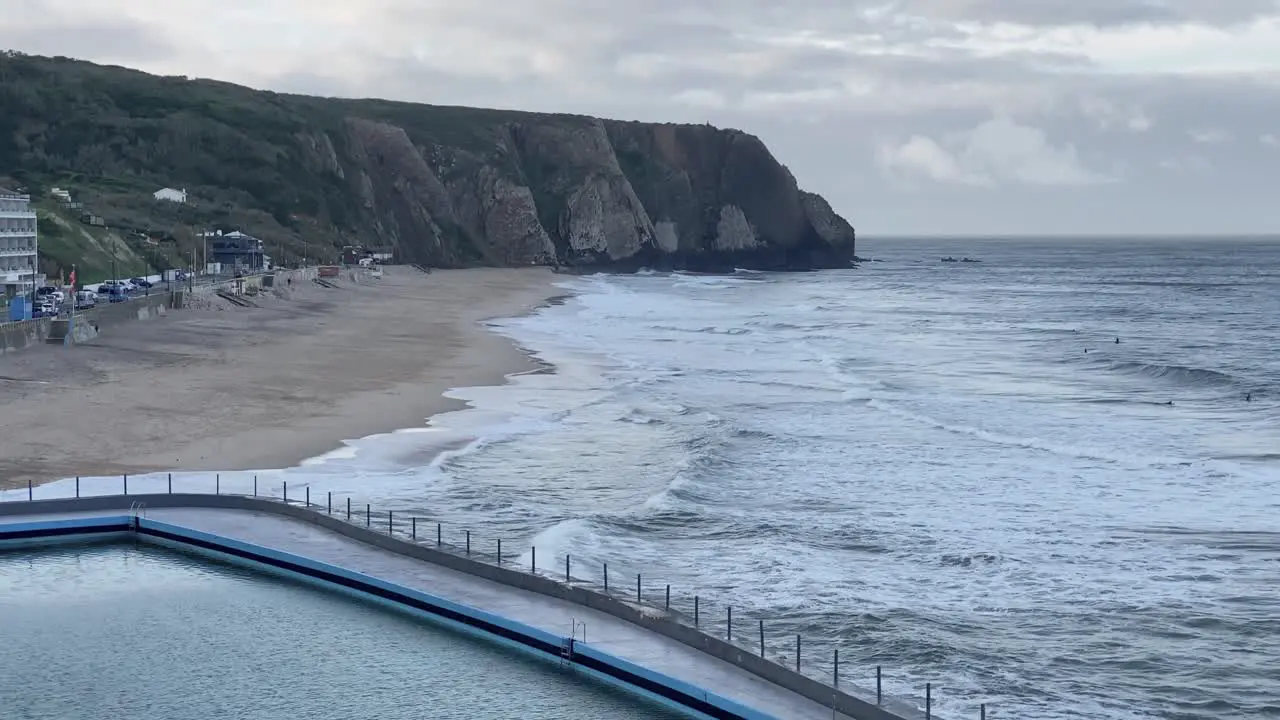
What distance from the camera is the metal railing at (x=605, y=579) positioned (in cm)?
2183

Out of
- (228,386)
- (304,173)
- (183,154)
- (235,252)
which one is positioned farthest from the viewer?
(304,173)

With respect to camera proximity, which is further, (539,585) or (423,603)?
(539,585)

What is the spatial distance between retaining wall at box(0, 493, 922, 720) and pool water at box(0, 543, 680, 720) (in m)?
1.66

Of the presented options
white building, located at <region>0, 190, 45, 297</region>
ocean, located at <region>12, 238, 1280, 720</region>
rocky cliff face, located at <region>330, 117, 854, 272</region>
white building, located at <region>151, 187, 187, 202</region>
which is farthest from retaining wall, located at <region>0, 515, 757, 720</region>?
rocky cliff face, located at <region>330, 117, 854, 272</region>

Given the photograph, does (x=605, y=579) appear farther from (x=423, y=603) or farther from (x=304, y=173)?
(x=304, y=173)

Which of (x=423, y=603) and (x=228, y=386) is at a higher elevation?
(x=228, y=386)

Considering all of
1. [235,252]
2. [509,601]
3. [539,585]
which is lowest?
[509,601]

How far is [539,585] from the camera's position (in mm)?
25703

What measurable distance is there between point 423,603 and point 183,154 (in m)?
130

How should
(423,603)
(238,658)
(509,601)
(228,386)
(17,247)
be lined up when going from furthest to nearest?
(17,247)
(228,386)
(423,603)
(509,601)
(238,658)

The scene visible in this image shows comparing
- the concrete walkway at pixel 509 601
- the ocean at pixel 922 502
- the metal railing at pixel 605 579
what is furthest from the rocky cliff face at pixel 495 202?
the concrete walkway at pixel 509 601

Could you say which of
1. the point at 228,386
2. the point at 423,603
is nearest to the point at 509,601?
the point at 423,603

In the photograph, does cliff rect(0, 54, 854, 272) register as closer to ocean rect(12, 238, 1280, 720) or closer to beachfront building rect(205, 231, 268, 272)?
beachfront building rect(205, 231, 268, 272)

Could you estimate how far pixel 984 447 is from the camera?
146ft
